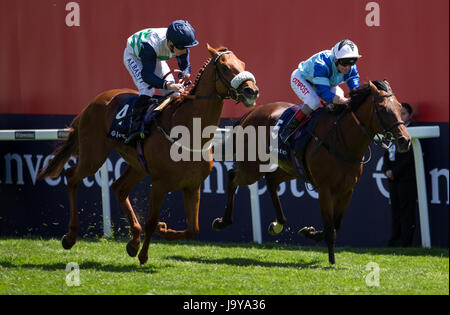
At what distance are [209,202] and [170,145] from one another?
268 centimetres

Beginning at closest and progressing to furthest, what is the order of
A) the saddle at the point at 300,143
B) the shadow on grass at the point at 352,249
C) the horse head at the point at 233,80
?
the horse head at the point at 233,80 < the saddle at the point at 300,143 < the shadow on grass at the point at 352,249

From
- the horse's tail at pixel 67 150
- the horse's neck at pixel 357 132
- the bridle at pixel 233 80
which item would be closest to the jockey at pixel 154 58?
the bridle at pixel 233 80

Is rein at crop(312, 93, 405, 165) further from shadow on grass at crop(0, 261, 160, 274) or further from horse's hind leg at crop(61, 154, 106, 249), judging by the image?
horse's hind leg at crop(61, 154, 106, 249)

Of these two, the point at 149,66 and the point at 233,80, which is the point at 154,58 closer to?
the point at 149,66

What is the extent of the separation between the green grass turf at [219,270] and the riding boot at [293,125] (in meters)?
1.09

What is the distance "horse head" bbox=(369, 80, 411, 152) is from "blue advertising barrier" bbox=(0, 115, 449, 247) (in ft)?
4.58

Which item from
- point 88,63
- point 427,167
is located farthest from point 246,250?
point 88,63

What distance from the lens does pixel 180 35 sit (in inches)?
280

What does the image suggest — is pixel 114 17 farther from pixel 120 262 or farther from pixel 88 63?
pixel 120 262

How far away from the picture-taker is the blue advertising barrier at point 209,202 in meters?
8.47

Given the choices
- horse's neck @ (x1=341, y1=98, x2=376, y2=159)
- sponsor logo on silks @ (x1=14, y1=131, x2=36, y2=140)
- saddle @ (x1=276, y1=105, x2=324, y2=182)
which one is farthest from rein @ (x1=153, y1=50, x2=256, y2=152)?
sponsor logo on silks @ (x1=14, y1=131, x2=36, y2=140)

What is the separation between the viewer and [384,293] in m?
5.98

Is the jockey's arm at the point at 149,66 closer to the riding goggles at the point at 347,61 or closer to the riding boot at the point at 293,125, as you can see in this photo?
the riding boot at the point at 293,125

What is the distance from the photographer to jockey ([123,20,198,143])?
7.14m
